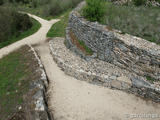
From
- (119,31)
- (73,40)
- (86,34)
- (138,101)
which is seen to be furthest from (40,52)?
(138,101)

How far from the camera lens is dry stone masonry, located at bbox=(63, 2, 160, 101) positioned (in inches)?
269

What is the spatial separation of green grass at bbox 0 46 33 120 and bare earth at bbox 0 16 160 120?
1835 millimetres

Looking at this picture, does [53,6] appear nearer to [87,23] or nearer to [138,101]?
[87,23]

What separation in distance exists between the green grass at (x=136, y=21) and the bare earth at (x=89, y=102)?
427 cm

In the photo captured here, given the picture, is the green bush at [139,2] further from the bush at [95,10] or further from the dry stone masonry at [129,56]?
the dry stone masonry at [129,56]

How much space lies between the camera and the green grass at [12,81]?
7.06 m

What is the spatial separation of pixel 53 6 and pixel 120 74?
20.9m

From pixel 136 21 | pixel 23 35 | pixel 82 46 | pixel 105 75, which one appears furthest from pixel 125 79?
pixel 23 35

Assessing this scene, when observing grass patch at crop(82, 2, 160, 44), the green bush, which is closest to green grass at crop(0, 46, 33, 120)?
grass patch at crop(82, 2, 160, 44)

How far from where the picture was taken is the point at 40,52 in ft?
38.2

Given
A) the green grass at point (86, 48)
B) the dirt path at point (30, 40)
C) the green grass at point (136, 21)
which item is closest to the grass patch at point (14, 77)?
the dirt path at point (30, 40)

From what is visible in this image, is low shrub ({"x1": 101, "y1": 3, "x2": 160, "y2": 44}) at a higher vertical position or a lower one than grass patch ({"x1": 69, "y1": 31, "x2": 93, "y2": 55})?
higher

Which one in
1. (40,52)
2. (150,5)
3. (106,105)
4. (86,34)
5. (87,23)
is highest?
(150,5)

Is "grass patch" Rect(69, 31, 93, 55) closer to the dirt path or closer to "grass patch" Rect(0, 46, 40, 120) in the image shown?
"grass patch" Rect(0, 46, 40, 120)
